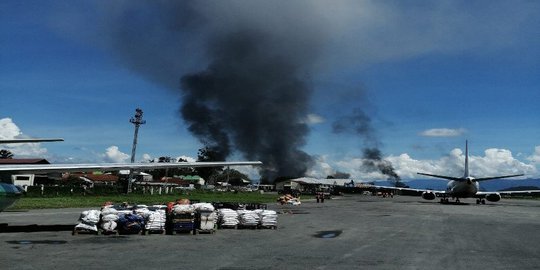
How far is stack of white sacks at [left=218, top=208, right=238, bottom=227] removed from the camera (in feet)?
74.5

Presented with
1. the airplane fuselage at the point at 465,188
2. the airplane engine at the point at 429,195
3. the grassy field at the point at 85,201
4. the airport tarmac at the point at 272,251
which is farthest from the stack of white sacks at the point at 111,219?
the airplane engine at the point at 429,195

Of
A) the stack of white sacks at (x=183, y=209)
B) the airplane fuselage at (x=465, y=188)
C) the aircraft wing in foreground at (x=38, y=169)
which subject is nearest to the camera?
the aircraft wing in foreground at (x=38, y=169)

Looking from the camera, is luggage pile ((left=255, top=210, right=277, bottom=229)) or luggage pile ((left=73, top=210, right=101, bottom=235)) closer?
luggage pile ((left=73, top=210, right=101, bottom=235))

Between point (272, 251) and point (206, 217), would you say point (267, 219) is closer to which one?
point (206, 217)

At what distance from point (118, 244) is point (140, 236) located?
113 inches

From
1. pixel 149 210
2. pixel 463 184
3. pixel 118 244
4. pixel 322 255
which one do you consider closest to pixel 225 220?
pixel 149 210

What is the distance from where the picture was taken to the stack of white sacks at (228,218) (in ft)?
74.5

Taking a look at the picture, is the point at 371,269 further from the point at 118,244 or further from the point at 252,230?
the point at 252,230

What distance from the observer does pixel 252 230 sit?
2222 cm

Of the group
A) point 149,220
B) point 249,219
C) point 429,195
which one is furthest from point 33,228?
point 429,195

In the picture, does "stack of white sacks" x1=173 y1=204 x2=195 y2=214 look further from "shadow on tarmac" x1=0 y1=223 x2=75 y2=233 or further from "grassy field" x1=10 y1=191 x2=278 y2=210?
"grassy field" x1=10 y1=191 x2=278 y2=210

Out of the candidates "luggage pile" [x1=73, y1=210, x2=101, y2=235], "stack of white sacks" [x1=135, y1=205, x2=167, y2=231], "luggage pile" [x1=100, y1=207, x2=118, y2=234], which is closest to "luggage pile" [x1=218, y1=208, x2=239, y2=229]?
"stack of white sacks" [x1=135, y1=205, x2=167, y2=231]

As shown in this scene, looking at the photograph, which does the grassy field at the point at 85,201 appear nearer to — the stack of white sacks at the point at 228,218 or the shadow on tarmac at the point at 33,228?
the shadow on tarmac at the point at 33,228

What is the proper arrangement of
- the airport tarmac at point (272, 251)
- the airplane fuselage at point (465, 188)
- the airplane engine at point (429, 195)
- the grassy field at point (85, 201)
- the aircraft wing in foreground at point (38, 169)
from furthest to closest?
the airplane engine at point (429, 195) → the airplane fuselage at point (465, 188) → the grassy field at point (85, 201) → the aircraft wing in foreground at point (38, 169) → the airport tarmac at point (272, 251)
